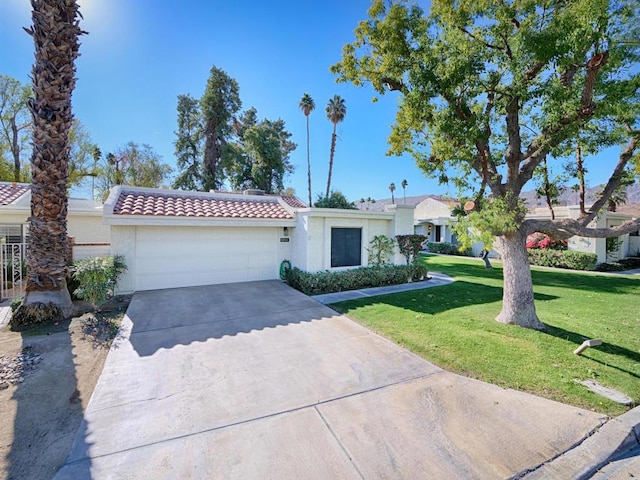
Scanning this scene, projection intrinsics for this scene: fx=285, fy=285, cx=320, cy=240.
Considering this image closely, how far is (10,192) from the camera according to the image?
13.7m

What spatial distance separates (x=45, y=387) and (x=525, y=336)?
29.3 ft

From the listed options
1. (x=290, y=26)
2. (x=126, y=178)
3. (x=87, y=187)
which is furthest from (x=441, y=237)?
(x=87, y=187)

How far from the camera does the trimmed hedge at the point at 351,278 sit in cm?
1059

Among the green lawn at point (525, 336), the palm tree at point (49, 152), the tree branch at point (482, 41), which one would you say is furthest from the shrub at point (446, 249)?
the palm tree at point (49, 152)

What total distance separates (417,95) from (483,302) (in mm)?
6863

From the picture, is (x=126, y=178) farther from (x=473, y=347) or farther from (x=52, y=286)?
(x=473, y=347)

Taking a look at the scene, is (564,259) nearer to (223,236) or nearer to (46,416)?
(223,236)

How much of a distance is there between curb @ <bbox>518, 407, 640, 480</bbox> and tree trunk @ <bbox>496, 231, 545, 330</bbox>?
3.28 meters

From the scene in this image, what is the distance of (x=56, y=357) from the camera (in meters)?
5.30

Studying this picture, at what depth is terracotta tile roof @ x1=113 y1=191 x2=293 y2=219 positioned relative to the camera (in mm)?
10555

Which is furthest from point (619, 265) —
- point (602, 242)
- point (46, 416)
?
point (46, 416)

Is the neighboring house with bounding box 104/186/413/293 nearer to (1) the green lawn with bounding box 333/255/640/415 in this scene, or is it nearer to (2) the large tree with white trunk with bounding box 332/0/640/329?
(1) the green lawn with bounding box 333/255/640/415

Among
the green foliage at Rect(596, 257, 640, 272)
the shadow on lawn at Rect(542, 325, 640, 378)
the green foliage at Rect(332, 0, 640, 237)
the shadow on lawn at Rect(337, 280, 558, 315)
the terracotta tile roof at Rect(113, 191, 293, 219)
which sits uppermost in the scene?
the green foliage at Rect(332, 0, 640, 237)


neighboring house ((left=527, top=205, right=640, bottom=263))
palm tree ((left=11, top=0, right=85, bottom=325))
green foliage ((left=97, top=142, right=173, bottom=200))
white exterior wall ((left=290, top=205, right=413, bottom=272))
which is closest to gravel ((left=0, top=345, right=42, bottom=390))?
palm tree ((left=11, top=0, right=85, bottom=325))
